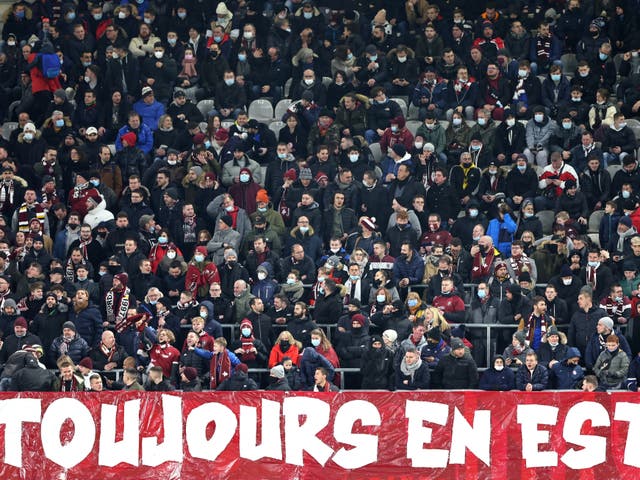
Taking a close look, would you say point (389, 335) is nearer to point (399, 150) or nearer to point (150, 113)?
point (399, 150)

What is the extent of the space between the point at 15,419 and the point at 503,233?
8.48 m

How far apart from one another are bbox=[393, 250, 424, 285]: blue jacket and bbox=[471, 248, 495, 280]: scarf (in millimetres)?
804

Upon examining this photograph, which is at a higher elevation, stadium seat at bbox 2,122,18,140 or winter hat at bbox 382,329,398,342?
stadium seat at bbox 2,122,18,140

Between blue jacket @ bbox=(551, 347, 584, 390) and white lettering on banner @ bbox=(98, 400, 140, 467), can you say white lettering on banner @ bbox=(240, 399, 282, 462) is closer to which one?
white lettering on banner @ bbox=(98, 400, 140, 467)

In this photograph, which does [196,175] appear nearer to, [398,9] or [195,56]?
[195,56]

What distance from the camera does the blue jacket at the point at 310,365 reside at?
2111 centimetres

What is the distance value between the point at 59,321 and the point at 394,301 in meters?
4.91

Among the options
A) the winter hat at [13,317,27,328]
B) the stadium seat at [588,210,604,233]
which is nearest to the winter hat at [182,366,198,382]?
the winter hat at [13,317,27,328]

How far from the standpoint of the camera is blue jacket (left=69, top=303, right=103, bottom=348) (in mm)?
22938

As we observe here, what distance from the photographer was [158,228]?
25.0 m

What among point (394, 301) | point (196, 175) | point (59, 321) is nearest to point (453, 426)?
point (394, 301)

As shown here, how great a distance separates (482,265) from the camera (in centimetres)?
2373

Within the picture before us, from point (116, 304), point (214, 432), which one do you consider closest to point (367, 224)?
point (116, 304)

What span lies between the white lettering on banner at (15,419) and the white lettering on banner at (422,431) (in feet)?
15.2
